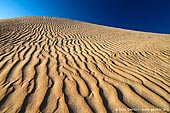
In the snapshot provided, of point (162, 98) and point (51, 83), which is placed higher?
point (162, 98)

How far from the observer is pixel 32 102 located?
2.76 meters

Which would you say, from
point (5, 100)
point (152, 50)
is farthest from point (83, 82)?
point (152, 50)

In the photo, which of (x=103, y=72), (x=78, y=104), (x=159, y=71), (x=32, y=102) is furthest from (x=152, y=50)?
(x=32, y=102)

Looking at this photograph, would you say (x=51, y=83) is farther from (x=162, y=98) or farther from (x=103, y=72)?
(x=162, y=98)

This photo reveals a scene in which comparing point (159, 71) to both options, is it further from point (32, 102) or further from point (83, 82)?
point (32, 102)

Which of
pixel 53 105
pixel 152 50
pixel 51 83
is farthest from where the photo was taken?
pixel 152 50

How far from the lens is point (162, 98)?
2859 mm

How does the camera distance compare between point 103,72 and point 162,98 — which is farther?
point 103,72

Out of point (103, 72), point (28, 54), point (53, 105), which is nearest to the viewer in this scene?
point (53, 105)

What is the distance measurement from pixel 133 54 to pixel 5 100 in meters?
3.94

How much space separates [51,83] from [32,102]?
69 cm

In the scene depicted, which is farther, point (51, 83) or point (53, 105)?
point (51, 83)

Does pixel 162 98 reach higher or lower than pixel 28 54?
higher

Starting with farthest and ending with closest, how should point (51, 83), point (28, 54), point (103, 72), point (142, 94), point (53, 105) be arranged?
point (28, 54), point (103, 72), point (51, 83), point (142, 94), point (53, 105)
